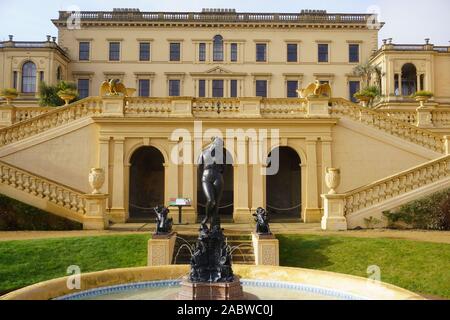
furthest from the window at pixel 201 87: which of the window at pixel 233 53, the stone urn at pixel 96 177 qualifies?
the stone urn at pixel 96 177

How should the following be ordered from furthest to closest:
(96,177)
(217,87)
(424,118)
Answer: (217,87), (424,118), (96,177)

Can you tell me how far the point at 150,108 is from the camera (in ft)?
71.0

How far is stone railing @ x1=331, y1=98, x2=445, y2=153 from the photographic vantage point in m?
21.5

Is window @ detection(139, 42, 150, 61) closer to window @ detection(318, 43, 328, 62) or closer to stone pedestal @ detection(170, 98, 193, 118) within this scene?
window @ detection(318, 43, 328, 62)

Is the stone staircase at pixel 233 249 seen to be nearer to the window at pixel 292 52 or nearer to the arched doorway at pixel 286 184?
the arched doorway at pixel 286 184

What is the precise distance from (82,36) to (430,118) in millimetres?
44003

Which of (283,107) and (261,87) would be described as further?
(261,87)

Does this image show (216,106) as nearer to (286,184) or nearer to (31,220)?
(286,184)

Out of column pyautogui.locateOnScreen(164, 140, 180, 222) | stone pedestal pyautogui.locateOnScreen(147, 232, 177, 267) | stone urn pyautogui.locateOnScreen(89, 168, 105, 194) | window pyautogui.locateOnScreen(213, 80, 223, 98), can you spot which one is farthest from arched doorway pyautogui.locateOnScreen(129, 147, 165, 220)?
window pyautogui.locateOnScreen(213, 80, 223, 98)

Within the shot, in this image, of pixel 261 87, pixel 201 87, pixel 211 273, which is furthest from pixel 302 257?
pixel 261 87

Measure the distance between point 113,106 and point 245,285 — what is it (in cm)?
1395

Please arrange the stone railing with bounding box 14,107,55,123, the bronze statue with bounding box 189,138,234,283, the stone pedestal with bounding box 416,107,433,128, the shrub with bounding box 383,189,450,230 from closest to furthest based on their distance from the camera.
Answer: the bronze statue with bounding box 189,138,234,283
the shrub with bounding box 383,189,450,230
the stone pedestal with bounding box 416,107,433,128
the stone railing with bounding box 14,107,55,123

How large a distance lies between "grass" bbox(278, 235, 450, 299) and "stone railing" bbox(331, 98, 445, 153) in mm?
8313

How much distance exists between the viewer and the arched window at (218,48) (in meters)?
54.8
